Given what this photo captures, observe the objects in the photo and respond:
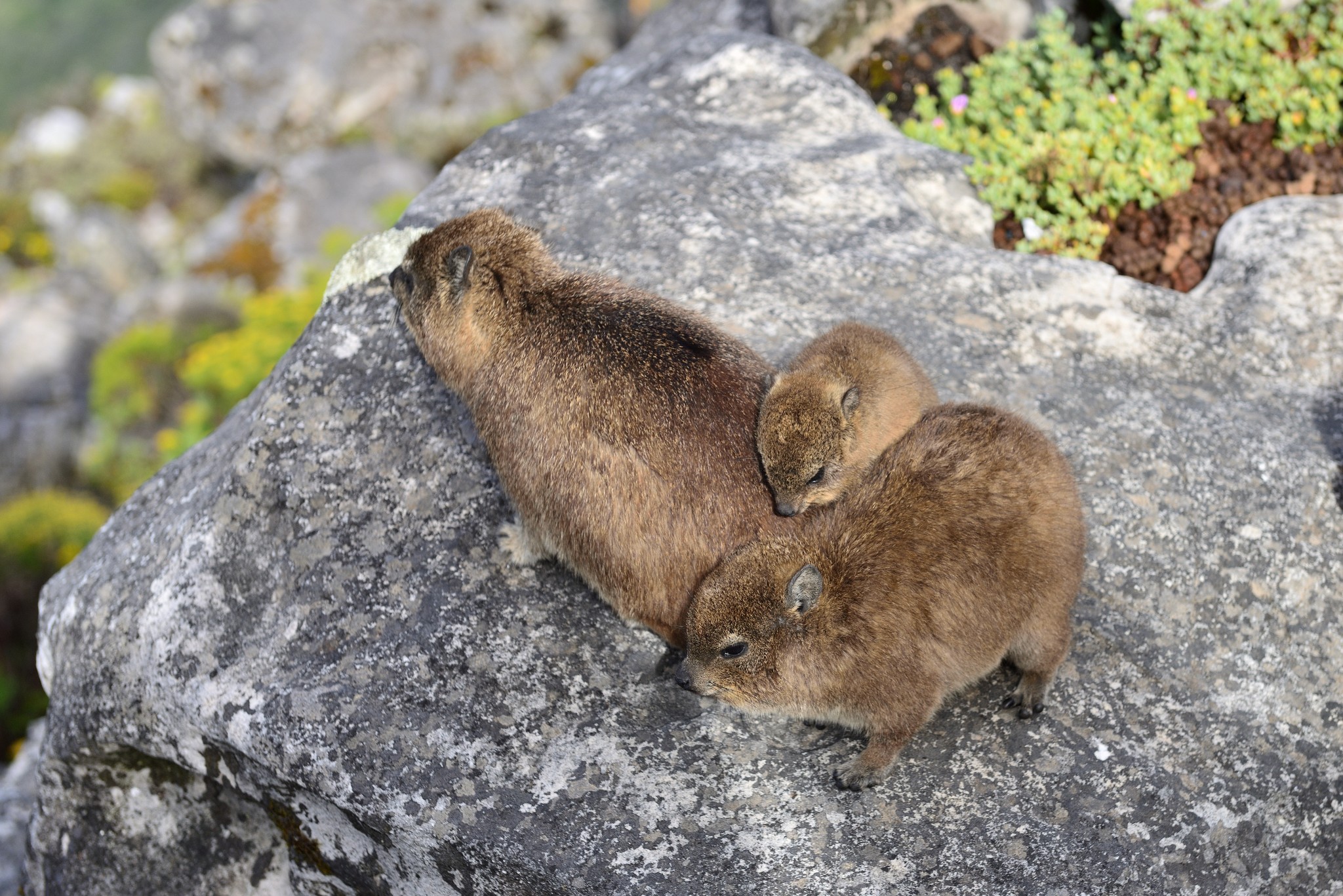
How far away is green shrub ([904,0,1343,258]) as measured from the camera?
6.33 m

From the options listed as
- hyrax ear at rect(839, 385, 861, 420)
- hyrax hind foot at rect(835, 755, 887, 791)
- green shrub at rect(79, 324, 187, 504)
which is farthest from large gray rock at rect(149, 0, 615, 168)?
hyrax hind foot at rect(835, 755, 887, 791)

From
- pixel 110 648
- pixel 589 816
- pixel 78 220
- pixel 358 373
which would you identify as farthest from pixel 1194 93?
pixel 78 220

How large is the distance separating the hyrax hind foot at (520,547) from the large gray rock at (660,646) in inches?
2.8

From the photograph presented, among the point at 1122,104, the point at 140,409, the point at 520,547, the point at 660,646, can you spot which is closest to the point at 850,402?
the point at 660,646

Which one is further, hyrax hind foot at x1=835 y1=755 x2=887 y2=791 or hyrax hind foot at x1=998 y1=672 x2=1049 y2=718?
hyrax hind foot at x1=998 y1=672 x2=1049 y2=718

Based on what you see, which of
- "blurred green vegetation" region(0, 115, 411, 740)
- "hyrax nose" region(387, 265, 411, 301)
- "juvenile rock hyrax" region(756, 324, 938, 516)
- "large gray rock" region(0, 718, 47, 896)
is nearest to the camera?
"juvenile rock hyrax" region(756, 324, 938, 516)

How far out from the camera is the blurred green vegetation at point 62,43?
2650 centimetres

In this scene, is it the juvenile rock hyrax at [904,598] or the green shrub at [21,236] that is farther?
the green shrub at [21,236]

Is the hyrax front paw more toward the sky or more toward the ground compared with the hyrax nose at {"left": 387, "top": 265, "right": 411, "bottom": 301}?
more toward the ground

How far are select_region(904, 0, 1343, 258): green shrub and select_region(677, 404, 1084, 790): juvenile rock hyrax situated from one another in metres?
3.18

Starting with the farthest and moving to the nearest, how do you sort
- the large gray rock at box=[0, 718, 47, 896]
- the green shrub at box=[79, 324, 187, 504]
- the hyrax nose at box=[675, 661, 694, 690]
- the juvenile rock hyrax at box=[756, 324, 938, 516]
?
the green shrub at box=[79, 324, 187, 504], the large gray rock at box=[0, 718, 47, 896], the juvenile rock hyrax at box=[756, 324, 938, 516], the hyrax nose at box=[675, 661, 694, 690]

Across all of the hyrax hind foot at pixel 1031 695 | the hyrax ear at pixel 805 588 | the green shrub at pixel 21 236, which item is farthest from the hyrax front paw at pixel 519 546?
the green shrub at pixel 21 236

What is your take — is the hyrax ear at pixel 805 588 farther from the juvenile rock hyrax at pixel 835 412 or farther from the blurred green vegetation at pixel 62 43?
the blurred green vegetation at pixel 62 43

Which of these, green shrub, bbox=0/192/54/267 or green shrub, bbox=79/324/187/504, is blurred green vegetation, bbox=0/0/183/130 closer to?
green shrub, bbox=0/192/54/267
